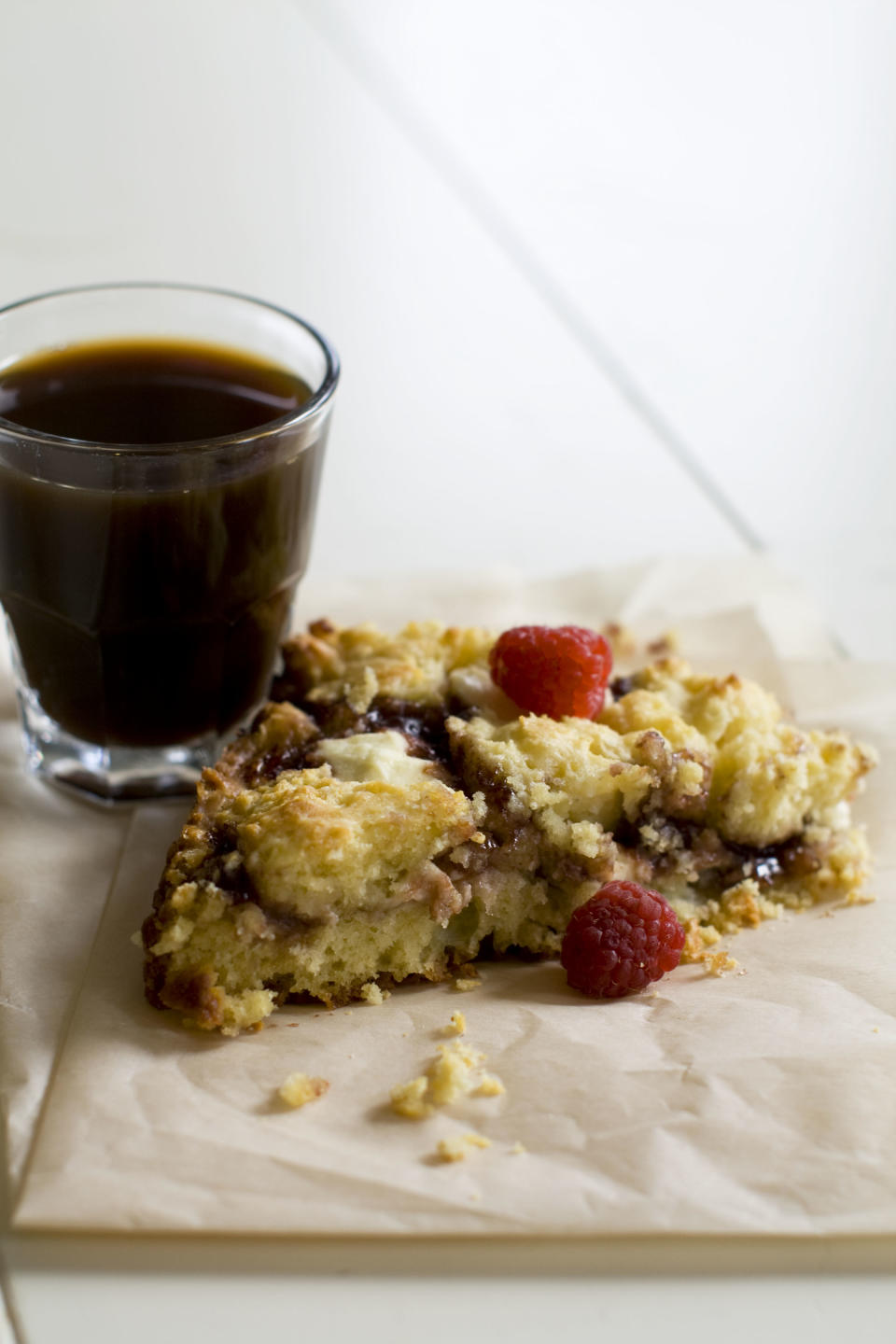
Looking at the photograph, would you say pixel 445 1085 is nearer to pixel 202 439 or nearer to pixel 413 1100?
pixel 413 1100

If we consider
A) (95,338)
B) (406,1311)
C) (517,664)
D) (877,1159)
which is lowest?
(406,1311)

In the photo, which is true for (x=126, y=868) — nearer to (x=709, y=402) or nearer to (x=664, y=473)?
(x=664, y=473)

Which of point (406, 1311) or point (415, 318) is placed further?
point (415, 318)

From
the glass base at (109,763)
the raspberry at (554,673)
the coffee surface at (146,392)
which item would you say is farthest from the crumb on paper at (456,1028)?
the coffee surface at (146,392)

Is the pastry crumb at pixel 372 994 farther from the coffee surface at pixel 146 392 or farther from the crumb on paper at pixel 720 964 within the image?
the coffee surface at pixel 146 392

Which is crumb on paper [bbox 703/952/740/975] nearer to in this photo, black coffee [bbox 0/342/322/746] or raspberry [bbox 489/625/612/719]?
raspberry [bbox 489/625/612/719]

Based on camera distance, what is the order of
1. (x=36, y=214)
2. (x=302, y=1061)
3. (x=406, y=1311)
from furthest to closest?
(x=36, y=214), (x=302, y=1061), (x=406, y=1311)

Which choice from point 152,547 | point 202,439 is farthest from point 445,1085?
point 202,439

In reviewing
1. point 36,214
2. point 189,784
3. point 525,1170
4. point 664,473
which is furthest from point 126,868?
point 36,214
